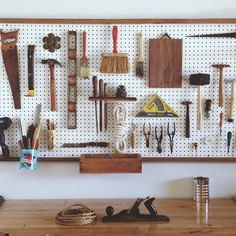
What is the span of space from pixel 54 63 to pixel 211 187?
101 cm

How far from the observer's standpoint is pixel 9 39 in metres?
2.08

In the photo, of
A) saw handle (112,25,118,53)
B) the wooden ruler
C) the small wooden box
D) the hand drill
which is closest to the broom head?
saw handle (112,25,118,53)

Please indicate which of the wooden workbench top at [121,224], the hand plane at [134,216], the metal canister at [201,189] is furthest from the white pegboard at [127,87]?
the hand plane at [134,216]

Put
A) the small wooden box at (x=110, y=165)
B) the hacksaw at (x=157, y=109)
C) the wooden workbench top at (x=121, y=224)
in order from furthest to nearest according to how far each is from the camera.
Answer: the hacksaw at (x=157, y=109) → the small wooden box at (x=110, y=165) → the wooden workbench top at (x=121, y=224)

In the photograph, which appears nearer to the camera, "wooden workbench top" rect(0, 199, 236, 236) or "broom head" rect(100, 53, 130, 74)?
"wooden workbench top" rect(0, 199, 236, 236)

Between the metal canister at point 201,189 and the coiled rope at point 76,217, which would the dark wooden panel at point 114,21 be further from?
the coiled rope at point 76,217

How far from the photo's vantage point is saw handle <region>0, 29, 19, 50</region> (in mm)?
2078

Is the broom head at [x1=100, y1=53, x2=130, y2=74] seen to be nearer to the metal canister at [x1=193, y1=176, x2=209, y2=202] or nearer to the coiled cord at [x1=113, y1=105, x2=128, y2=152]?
the coiled cord at [x1=113, y1=105, x2=128, y2=152]

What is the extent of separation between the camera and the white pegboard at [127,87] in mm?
2092

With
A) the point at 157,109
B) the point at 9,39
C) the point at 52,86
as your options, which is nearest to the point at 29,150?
the point at 52,86

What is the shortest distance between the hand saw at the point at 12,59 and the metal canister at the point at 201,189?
98cm

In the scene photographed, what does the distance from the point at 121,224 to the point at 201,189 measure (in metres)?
0.51

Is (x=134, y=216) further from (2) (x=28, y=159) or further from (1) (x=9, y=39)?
(1) (x=9, y=39)

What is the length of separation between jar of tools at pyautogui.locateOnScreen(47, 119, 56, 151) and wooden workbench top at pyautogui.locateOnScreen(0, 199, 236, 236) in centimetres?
28
